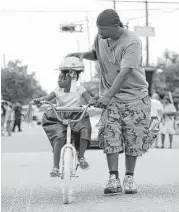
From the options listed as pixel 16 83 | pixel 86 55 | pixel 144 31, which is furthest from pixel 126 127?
pixel 16 83

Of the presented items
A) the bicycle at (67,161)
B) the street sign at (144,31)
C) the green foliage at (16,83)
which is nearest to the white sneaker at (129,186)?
the bicycle at (67,161)

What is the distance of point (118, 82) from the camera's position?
7.30 m

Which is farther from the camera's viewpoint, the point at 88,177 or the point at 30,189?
the point at 88,177

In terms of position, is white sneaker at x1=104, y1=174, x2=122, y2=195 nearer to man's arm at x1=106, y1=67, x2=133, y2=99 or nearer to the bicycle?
the bicycle

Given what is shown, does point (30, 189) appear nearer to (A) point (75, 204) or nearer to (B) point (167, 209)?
(A) point (75, 204)

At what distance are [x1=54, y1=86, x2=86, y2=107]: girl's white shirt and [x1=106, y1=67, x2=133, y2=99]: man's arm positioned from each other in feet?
1.64

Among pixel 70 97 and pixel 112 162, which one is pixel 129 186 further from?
pixel 70 97

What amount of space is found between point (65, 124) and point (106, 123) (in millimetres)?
490

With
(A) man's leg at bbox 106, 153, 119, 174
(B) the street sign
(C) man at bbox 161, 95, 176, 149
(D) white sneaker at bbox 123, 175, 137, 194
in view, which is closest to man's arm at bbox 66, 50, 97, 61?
(A) man's leg at bbox 106, 153, 119, 174

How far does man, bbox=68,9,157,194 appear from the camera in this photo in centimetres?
735

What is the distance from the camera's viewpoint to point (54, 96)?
7785 mm

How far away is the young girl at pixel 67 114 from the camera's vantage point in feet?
24.6

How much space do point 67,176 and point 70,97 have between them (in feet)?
4.02

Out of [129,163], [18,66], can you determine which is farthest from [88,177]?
[18,66]
